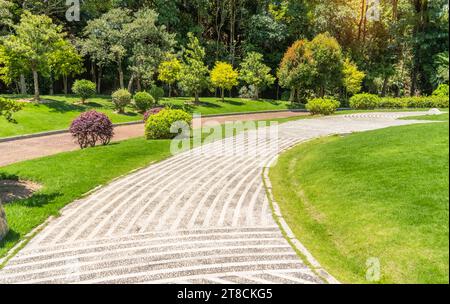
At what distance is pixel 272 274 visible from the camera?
7121mm

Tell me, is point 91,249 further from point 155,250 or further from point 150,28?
point 150,28

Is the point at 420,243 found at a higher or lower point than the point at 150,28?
lower

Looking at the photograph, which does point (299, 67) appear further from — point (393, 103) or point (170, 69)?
point (170, 69)

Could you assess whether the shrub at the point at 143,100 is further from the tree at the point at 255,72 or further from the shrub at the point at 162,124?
the tree at the point at 255,72

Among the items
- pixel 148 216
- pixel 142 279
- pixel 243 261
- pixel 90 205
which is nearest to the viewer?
pixel 142 279

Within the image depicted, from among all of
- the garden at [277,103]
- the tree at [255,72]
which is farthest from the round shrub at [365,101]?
the tree at [255,72]

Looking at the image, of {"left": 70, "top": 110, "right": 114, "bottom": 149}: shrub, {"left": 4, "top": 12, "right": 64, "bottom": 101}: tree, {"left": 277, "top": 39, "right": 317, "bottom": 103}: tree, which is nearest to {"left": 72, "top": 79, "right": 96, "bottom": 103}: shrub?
{"left": 4, "top": 12, "right": 64, "bottom": 101}: tree

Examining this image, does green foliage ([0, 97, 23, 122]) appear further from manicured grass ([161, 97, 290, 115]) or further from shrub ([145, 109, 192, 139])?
manicured grass ([161, 97, 290, 115])

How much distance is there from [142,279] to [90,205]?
5.12m

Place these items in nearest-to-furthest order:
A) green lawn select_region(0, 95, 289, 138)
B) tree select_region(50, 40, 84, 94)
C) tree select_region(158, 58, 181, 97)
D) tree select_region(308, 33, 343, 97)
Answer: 1. green lawn select_region(0, 95, 289, 138)
2. tree select_region(50, 40, 84, 94)
3. tree select_region(158, 58, 181, 97)
4. tree select_region(308, 33, 343, 97)

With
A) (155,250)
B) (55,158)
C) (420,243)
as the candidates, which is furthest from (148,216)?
(55,158)

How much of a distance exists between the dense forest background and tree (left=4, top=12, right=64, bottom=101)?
15.1 m

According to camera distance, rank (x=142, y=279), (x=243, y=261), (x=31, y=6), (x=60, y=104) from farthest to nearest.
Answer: (x=31, y=6) → (x=60, y=104) → (x=243, y=261) → (x=142, y=279)

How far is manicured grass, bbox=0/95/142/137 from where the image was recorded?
26548 millimetres
